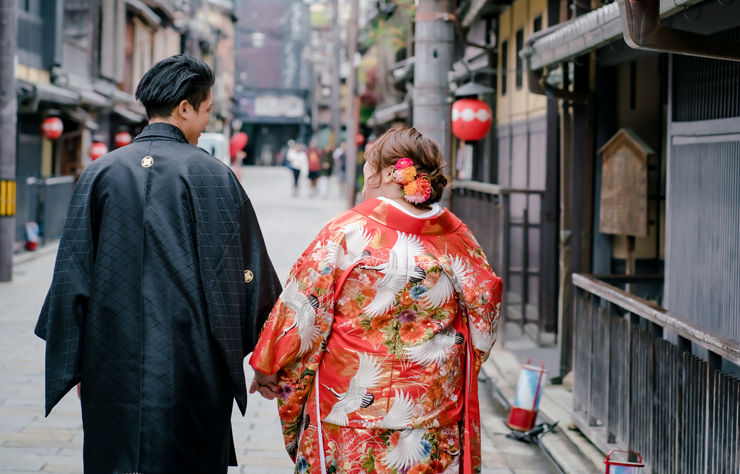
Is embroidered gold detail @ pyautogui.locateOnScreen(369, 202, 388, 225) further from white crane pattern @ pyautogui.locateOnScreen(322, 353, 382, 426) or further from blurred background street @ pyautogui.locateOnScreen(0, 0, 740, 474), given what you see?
white crane pattern @ pyautogui.locateOnScreen(322, 353, 382, 426)

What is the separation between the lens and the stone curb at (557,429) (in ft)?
17.0

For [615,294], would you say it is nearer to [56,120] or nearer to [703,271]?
[703,271]

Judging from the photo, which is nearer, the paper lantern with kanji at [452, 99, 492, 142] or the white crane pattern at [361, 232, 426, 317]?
the white crane pattern at [361, 232, 426, 317]

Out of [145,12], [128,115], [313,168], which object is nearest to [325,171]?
[313,168]

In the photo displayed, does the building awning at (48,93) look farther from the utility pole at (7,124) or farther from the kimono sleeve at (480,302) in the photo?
the kimono sleeve at (480,302)

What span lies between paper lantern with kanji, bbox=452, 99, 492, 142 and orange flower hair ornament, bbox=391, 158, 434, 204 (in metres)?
6.95

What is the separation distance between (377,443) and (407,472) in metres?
0.15

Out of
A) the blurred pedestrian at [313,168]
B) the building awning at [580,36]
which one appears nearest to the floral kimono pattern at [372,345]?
the building awning at [580,36]

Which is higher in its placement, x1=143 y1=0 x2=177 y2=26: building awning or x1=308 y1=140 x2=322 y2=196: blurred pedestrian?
x1=143 y1=0 x2=177 y2=26: building awning

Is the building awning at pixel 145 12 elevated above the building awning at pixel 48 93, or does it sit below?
above

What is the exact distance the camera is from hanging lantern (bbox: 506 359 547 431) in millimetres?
6047

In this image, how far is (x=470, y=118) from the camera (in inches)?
386

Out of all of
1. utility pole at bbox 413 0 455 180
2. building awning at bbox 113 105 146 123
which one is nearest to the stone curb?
utility pole at bbox 413 0 455 180

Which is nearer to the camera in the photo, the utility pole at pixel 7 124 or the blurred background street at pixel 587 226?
the blurred background street at pixel 587 226
